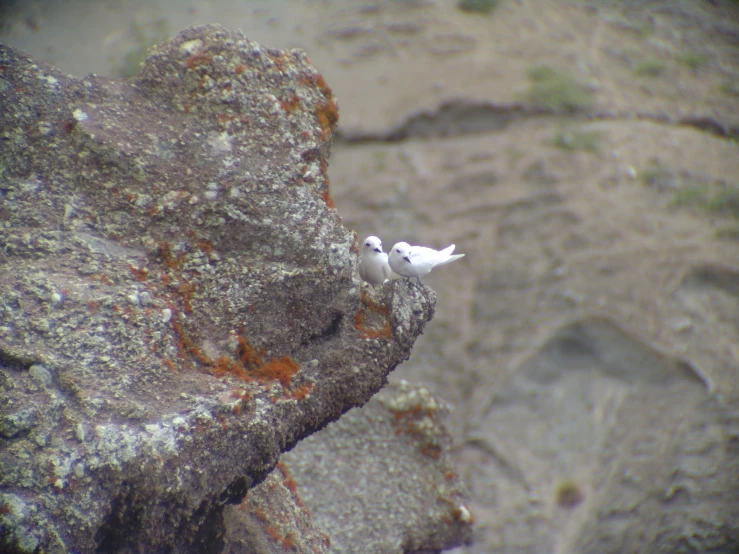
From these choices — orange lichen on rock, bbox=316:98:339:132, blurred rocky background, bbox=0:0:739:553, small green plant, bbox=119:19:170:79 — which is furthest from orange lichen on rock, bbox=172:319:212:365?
small green plant, bbox=119:19:170:79

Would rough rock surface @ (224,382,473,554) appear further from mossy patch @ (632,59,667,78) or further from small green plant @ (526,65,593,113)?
mossy patch @ (632,59,667,78)

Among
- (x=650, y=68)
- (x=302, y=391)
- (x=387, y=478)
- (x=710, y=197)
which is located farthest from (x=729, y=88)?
(x=302, y=391)

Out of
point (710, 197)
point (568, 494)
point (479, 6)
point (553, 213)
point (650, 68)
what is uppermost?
point (479, 6)

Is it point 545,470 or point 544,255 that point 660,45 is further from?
point 545,470

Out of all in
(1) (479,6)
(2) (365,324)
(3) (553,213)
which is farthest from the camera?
(1) (479,6)

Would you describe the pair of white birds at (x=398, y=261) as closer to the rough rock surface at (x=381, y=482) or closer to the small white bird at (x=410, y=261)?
the small white bird at (x=410, y=261)

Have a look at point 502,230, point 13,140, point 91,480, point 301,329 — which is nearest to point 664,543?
point 502,230

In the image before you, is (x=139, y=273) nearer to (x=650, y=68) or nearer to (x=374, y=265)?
(x=374, y=265)
